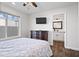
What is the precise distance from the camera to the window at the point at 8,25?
14.0 ft

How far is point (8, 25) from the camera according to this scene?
184 inches

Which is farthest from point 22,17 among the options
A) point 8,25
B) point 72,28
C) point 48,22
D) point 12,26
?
point 72,28

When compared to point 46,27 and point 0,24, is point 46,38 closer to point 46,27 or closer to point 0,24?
point 46,27

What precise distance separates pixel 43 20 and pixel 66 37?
1.89 m

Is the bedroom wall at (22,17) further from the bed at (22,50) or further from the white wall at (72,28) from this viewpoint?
the white wall at (72,28)

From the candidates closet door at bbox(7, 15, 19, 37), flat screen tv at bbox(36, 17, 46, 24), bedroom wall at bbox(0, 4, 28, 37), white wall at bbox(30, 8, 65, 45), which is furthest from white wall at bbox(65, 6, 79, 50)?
closet door at bbox(7, 15, 19, 37)

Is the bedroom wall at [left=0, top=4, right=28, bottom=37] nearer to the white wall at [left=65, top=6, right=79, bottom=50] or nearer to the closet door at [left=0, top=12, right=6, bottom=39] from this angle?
the closet door at [left=0, top=12, right=6, bottom=39]

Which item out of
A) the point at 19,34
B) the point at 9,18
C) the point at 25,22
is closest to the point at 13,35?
the point at 19,34

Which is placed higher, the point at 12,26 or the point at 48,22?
the point at 48,22

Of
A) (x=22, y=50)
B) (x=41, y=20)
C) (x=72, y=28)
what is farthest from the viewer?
(x=41, y=20)

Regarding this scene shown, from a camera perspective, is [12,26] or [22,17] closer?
[12,26]

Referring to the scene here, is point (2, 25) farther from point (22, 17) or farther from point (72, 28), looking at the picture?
point (72, 28)

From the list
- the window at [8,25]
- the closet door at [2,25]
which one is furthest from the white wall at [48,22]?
the closet door at [2,25]

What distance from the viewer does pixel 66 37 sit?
4.86 metres
